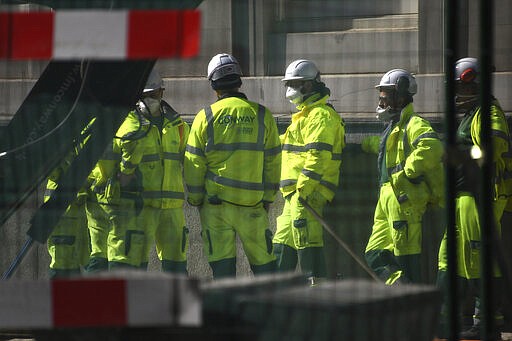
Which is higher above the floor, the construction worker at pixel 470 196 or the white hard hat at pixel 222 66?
the white hard hat at pixel 222 66

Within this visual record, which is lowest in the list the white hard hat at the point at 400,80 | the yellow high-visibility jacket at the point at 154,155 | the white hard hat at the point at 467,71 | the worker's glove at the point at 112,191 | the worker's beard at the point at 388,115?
the worker's glove at the point at 112,191

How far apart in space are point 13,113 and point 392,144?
84.3 inches

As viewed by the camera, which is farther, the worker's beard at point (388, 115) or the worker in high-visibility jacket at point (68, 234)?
the worker's beard at point (388, 115)

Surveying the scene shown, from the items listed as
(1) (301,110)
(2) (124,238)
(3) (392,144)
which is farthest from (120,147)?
(1) (301,110)

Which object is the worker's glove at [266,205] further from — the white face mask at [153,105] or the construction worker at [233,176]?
the white face mask at [153,105]

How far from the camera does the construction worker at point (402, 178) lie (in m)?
4.81

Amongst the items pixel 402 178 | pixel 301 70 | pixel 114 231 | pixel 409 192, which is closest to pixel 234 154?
pixel 402 178

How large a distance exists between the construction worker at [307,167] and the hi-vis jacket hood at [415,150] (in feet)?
0.85

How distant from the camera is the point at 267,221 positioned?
6387mm

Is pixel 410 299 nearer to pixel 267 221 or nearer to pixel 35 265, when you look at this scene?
pixel 35 265

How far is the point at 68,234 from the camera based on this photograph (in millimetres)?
4656

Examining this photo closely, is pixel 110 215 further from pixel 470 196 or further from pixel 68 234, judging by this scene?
pixel 470 196

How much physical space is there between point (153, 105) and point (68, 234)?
1016 mm

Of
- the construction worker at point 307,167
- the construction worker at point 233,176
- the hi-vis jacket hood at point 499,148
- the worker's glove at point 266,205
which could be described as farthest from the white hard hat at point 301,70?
the hi-vis jacket hood at point 499,148
